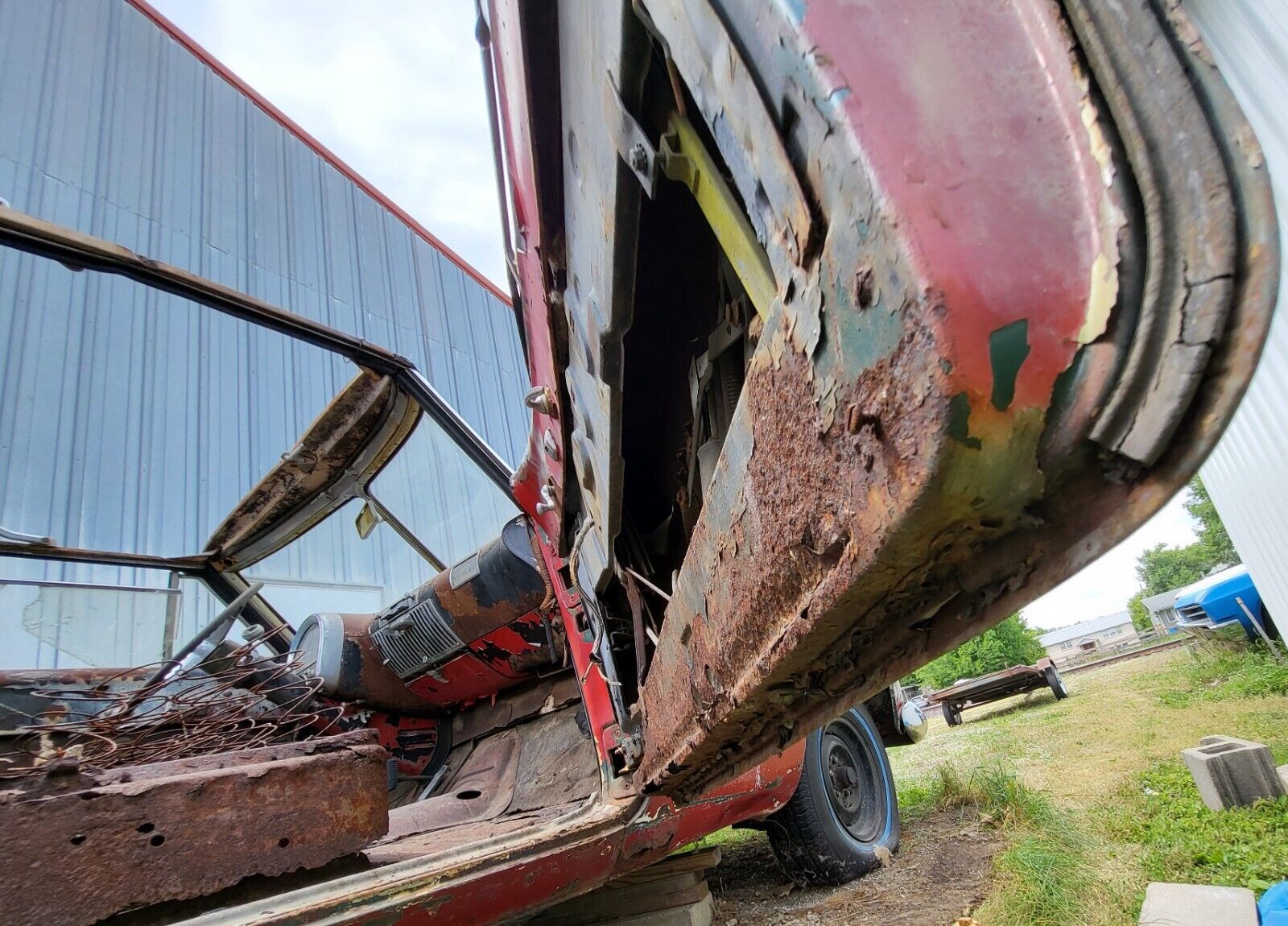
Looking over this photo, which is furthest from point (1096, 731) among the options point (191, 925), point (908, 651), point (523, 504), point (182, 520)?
point (182, 520)

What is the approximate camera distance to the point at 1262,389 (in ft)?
10.9

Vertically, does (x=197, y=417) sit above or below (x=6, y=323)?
below

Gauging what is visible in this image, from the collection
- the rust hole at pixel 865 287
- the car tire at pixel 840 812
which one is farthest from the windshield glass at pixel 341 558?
the rust hole at pixel 865 287

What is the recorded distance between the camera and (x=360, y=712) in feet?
10.6

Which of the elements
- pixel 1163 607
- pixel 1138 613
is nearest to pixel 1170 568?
pixel 1138 613

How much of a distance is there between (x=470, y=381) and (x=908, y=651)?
38.2 ft

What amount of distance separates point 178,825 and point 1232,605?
1021 centimetres

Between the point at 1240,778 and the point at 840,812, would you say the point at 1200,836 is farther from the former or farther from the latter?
the point at 840,812

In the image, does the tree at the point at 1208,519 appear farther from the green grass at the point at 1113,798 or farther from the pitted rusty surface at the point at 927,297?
the pitted rusty surface at the point at 927,297

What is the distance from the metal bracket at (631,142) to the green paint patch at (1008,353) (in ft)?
1.91

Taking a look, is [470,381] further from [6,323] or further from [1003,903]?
[1003,903]

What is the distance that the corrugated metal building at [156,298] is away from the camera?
21.4 feet

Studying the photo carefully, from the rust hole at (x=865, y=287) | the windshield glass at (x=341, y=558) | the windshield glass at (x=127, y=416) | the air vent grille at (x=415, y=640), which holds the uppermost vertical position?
the windshield glass at (x=127, y=416)

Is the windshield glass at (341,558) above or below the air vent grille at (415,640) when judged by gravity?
above
